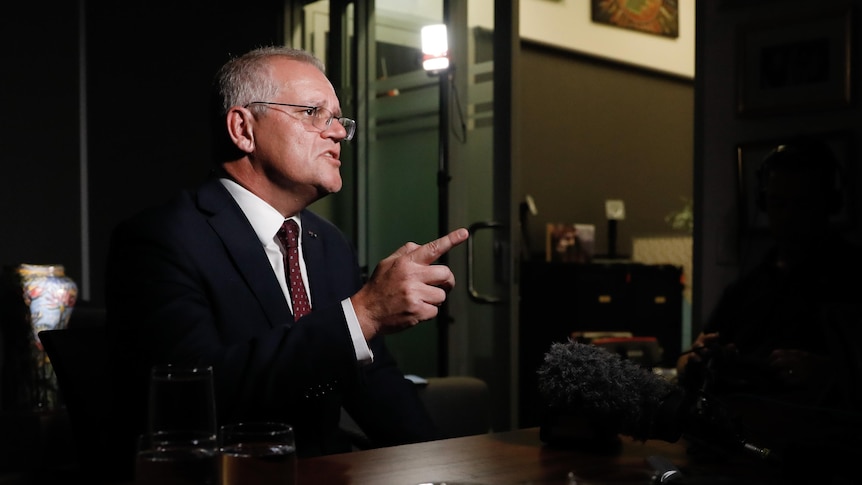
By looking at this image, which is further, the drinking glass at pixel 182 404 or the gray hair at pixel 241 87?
the gray hair at pixel 241 87

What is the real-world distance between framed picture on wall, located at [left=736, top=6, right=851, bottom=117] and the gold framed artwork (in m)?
2.74

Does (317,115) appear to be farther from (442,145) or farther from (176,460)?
(442,145)

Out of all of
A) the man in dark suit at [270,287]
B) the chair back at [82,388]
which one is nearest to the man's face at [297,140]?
the man in dark suit at [270,287]

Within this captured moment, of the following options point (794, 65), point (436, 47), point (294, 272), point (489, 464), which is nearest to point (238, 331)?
point (294, 272)

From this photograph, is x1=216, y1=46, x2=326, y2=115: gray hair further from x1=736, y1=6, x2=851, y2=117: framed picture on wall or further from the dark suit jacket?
x1=736, y1=6, x2=851, y2=117: framed picture on wall

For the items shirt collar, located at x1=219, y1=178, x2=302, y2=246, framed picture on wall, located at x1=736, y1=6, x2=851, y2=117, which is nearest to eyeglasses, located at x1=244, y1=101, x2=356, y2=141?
shirt collar, located at x1=219, y1=178, x2=302, y2=246

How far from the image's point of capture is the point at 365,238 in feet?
15.1

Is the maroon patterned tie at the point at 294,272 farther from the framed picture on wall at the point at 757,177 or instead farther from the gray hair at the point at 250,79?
the framed picture on wall at the point at 757,177

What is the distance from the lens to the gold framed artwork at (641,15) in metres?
5.77

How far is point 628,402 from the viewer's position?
1199 millimetres

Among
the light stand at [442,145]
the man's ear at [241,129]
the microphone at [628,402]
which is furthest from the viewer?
the light stand at [442,145]

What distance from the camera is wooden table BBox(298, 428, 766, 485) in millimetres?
1034

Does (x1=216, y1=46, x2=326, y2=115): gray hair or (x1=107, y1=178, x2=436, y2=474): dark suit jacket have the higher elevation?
(x1=216, y1=46, x2=326, y2=115): gray hair

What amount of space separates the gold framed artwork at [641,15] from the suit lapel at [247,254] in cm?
439
